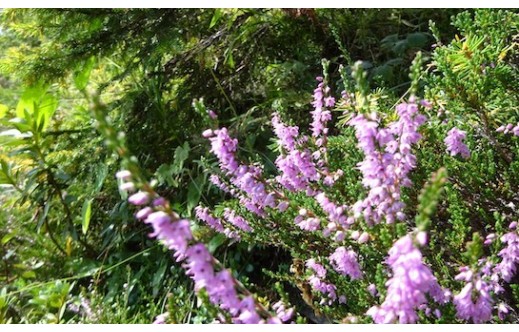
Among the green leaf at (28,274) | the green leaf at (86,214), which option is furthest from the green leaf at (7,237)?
the green leaf at (86,214)

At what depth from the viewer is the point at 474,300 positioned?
999 millimetres

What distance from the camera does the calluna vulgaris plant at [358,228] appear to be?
811 mm

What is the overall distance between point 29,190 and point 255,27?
123 cm

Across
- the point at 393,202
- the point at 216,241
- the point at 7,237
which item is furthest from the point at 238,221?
the point at 7,237

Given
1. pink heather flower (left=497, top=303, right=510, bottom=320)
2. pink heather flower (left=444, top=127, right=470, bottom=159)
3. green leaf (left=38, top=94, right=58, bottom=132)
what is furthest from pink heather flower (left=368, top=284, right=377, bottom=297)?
green leaf (left=38, top=94, right=58, bottom=132)

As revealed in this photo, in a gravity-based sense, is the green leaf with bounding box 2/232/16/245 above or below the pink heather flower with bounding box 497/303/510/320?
above

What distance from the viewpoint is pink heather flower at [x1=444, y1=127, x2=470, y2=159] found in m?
1.32

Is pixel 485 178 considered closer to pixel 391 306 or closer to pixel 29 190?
pixel 391 306

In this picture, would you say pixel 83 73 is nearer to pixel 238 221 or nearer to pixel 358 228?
pixel 238 221

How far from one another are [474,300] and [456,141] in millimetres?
461

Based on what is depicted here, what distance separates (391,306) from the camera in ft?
2.91

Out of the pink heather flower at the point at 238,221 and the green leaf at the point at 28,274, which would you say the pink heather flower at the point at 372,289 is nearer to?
the pink heather flower at the point at 238,221
